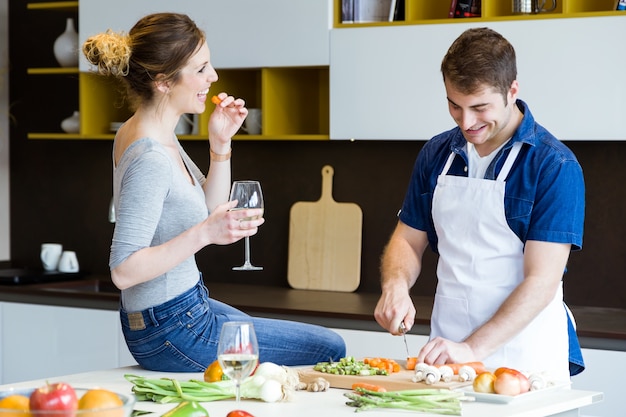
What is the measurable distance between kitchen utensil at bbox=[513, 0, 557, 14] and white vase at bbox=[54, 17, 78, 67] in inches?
81.6

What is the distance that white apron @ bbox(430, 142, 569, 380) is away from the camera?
2725 millimetres

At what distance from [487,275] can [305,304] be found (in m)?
1.45

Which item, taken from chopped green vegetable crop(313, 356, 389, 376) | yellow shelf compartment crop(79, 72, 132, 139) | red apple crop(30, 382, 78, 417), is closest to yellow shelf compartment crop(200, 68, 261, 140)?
yellow shelf compartment crop(79, 72, 132, 139)

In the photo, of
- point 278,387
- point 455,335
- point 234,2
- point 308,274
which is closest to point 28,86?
point 234,2

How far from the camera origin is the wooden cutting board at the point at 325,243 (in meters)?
4.51

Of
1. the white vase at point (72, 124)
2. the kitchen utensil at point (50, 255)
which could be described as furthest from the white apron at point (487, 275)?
the kitchen utensil at point (50, 255)

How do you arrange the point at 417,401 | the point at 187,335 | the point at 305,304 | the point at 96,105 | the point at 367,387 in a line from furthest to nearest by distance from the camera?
1. the point at 96,105
2. the point at 305,304
3. the point at 187,335
4. the point at 367,387
5. the point at 417,401

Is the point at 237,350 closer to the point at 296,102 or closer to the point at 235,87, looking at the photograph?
the point at 296,102

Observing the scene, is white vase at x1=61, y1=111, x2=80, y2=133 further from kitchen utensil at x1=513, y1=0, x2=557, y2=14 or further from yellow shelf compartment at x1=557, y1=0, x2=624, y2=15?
yellow shelf compartment at x1=557, y1=0, x2=624, y2=15

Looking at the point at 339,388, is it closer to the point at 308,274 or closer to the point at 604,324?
the point at 604,324

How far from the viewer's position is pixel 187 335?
258cm

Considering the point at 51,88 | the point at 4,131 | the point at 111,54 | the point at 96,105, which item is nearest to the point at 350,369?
the point at 111,54

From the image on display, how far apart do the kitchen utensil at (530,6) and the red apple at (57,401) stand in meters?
2.84

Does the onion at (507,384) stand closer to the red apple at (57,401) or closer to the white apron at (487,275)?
the white apron at (487,275)
